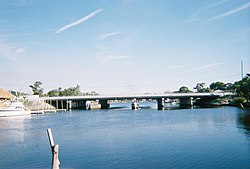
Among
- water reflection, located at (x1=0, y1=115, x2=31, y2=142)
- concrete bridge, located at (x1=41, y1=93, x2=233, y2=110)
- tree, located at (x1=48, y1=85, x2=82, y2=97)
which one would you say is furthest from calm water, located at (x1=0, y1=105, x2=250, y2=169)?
tree, located at (x1=48, y1=85, x2=82, y2=97)

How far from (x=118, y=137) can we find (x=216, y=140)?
13.2m

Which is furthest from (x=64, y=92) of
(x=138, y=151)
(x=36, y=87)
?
(x=138, y=151)

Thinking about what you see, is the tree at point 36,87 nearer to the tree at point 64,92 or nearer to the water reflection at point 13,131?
the tree at point 64,92

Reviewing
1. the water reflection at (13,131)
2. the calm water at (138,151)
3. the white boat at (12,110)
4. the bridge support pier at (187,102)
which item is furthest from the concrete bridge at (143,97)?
the calm water at (138,151)

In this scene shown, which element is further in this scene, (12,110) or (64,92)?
(64,92)

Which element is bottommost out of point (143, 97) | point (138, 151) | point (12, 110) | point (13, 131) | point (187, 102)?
point (138, 151)

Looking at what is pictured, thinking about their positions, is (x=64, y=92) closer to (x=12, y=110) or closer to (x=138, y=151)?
(x=12, y=110)

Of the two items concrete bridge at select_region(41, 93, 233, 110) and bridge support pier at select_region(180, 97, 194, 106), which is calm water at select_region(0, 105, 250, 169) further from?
bridge support pier at select_region(180, 97, 194, 106)

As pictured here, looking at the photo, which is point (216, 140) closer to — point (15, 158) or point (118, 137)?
point (118, 137)

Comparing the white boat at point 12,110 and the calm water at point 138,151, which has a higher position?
the white boat at point 12,110

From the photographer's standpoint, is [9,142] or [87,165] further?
[9,142]

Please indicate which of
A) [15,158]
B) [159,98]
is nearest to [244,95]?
[159,98]

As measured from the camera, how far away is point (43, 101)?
389ft

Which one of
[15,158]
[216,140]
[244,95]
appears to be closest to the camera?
[15,158]
